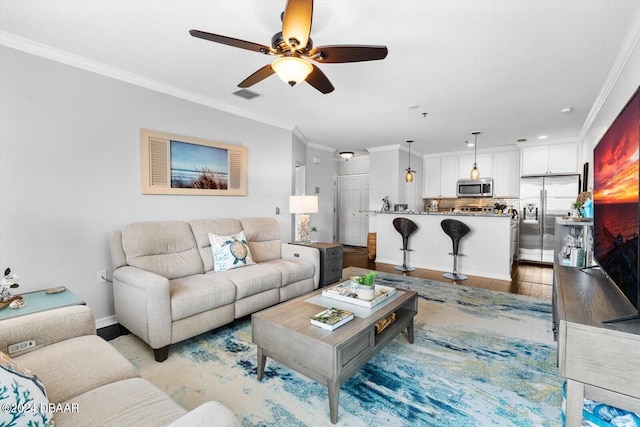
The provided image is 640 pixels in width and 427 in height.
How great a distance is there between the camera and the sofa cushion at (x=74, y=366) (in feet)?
3.98

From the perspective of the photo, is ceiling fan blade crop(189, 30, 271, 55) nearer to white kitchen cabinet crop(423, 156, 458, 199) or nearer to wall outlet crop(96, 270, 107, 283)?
wall outlet crop(96, 270, 107, 283)

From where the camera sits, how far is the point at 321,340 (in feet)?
5.46

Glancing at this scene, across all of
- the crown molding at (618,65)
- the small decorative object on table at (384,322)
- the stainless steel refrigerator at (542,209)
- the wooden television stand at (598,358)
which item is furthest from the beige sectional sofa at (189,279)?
the stainless steel refrigerator at (542,209)

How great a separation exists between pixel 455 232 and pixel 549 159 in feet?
9.78

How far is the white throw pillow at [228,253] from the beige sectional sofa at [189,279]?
36 mm

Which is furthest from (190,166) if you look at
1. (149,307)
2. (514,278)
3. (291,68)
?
(514,278)

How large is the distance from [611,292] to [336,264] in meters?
2.77

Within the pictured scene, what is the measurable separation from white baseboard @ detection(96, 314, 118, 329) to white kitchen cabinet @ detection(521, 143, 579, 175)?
7272 mm

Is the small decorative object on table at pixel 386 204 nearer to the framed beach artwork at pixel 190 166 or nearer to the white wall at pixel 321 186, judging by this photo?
the white wall at pixel 321 186

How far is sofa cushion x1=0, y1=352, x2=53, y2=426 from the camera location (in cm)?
83

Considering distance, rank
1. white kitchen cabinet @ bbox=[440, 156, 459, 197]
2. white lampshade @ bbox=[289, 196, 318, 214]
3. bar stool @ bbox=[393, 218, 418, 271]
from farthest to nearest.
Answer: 1. white kitchen cabinet @ bbox=[440, 156, 459, 197]
2. bar stool @ bbox=[393, 218, 418, 271]
3. white lampshade @ bbox=[289, 196, 318, 214]

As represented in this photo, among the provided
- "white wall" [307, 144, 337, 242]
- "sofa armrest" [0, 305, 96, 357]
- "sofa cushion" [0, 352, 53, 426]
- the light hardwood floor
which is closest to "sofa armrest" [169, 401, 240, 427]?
"sofa cushion" [0, 352, 53, 426]

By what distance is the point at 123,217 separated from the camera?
119 inches

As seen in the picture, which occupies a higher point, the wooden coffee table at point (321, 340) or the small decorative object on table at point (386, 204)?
the small decorative object on table at point (386, 204)
